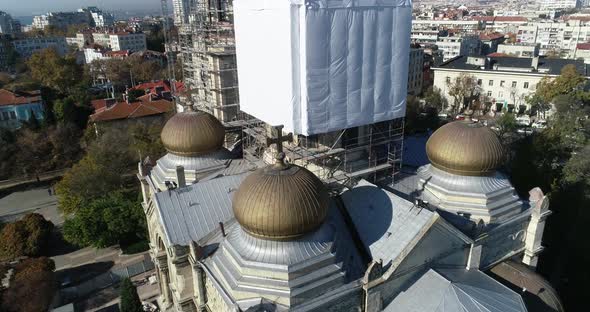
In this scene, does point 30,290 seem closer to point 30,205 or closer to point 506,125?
point 30,205

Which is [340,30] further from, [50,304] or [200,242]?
[50,304]

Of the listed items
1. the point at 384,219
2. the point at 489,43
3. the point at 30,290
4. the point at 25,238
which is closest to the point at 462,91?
the point at 384,219

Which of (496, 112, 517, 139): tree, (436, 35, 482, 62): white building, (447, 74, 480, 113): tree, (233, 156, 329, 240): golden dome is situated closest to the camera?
(233, 156, 329, 240): golden dome

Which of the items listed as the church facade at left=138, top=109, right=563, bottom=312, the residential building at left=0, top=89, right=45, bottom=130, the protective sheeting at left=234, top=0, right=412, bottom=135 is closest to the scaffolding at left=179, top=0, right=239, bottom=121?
the church facade at left=138, top=109, right=563, bottom=312

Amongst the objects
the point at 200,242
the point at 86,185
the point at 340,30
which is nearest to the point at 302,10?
the point at 340,30

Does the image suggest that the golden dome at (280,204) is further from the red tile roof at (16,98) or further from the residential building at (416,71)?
the residential building at (416,71)

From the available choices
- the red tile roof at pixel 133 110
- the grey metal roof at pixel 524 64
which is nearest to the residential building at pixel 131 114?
the red tile roof at pixel 133 110

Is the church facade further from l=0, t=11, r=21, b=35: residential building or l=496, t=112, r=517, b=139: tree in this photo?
l=0, t=11, r=21, b=35: residential building
